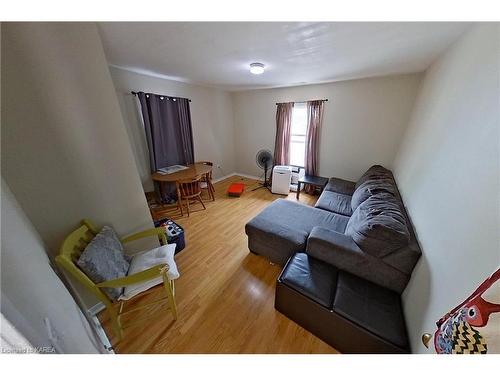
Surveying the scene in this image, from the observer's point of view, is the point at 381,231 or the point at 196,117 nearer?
the point at 381,231

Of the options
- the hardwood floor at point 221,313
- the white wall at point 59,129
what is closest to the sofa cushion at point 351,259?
the hardwood floor at point 221,313

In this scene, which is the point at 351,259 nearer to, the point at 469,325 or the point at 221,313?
the point at 469,325

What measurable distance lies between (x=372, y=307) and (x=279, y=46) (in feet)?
7.56

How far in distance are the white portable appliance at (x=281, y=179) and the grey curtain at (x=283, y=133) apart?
1.01 feet

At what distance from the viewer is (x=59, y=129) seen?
3.64 feet

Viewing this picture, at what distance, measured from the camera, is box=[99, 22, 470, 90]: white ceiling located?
4.18 ft

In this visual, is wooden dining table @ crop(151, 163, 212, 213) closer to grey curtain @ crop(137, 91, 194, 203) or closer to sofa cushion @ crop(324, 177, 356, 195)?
grey curtain @ crop(137, 91, 194, 203)

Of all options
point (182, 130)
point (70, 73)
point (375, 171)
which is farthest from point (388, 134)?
point (70, 73)

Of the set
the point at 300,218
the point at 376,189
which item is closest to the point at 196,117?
the point at 300,218

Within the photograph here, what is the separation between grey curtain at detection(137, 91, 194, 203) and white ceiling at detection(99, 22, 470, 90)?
58 centimetres
